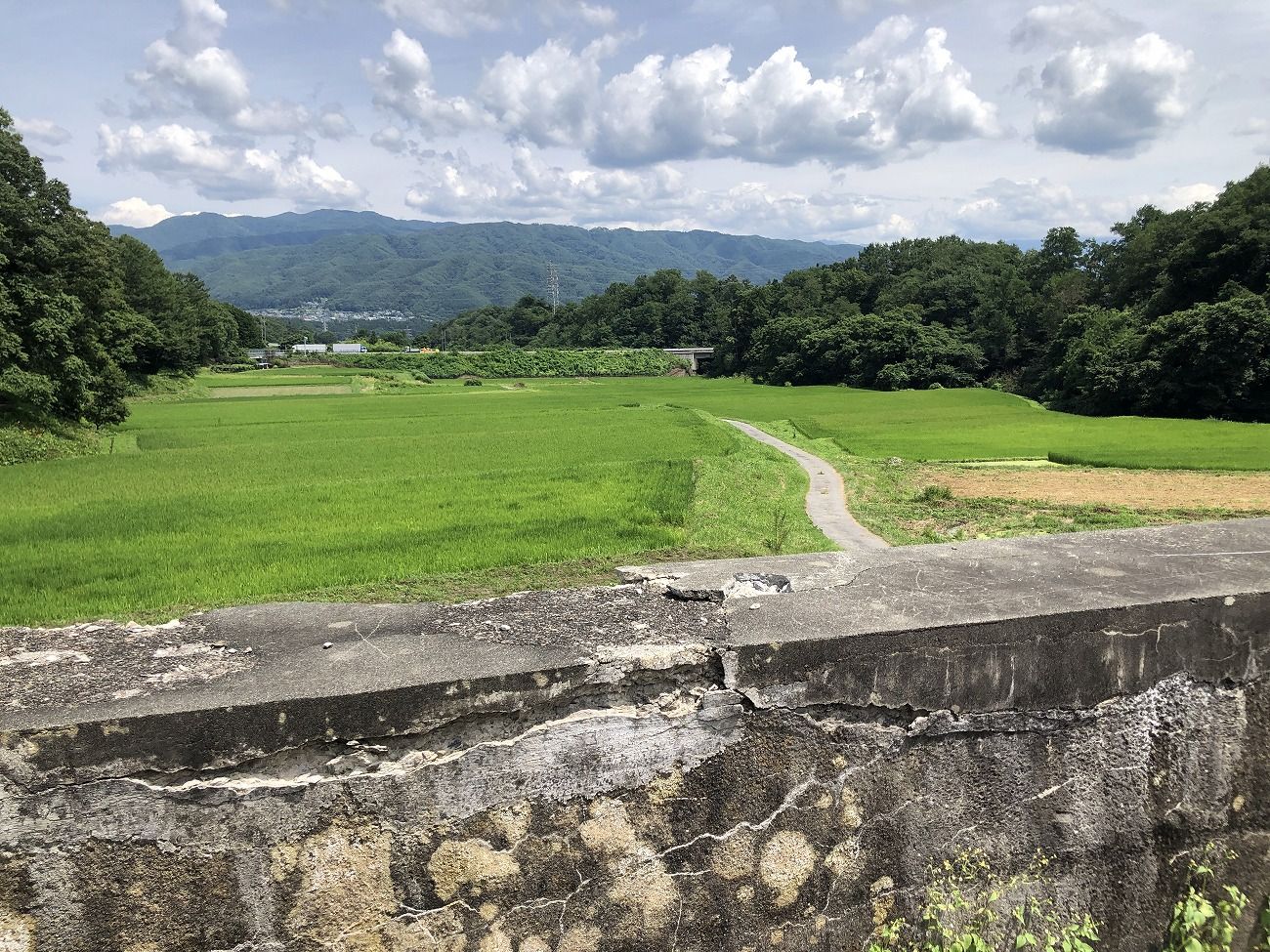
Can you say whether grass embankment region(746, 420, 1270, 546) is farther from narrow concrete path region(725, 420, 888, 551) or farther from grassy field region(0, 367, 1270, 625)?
narrow concrete path region(725, 420, 888, 551)

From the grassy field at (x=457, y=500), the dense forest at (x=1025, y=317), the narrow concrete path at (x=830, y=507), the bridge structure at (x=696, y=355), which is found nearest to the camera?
the grassy field at (x=457, y=500)

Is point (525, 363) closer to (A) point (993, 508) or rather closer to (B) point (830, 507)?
(B) point (830, 507)

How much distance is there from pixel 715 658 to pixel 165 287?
217ft

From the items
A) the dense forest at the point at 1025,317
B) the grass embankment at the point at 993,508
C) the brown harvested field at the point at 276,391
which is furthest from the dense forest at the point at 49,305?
the dense forest at the point at 1025,317

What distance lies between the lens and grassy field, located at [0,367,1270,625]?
29.3 ft

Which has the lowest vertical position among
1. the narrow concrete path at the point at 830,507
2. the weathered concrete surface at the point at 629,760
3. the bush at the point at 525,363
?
the narrow concrete path at the point at 830,507

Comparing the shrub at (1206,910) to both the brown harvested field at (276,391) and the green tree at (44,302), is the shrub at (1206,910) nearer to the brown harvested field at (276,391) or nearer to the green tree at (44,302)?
the green tree at (44,302)

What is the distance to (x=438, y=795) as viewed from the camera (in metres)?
1.88

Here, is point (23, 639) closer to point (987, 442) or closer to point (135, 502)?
point (135, 502)

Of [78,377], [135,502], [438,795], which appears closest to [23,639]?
[438,795]

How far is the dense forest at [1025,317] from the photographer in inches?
1373

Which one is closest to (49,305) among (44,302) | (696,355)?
(44,302)

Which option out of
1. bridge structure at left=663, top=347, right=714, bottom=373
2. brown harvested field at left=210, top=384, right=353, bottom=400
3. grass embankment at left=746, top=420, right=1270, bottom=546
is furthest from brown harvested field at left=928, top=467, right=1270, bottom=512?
bridge structure at left=663, top=347, right=714, bottom=373

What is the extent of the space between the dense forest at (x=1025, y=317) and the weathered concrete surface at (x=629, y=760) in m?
38.9
